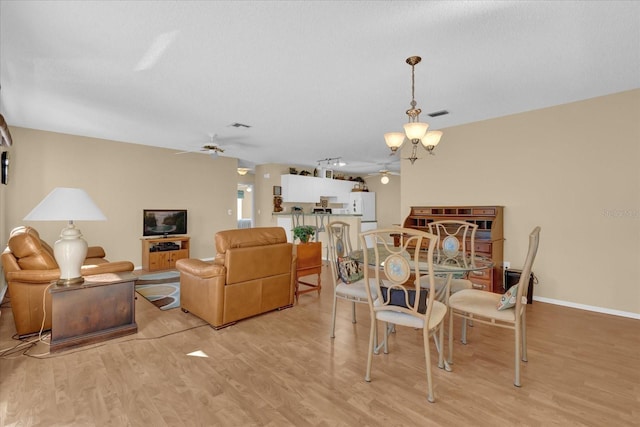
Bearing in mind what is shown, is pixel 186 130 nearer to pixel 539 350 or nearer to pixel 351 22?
pixel 351 22

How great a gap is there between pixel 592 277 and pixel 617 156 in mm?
1429

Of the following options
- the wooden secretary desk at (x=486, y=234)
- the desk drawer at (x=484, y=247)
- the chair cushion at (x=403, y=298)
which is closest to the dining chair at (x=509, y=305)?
the chair cushion at (x=403, y=298)

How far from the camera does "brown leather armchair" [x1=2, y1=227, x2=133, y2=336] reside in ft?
8.91

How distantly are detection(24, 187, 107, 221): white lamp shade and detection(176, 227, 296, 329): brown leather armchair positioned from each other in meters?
1.02

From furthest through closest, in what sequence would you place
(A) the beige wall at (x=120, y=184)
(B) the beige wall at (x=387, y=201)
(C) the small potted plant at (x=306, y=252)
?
(B) the beige wall at (x=387, y=201) → (A) the beige wall at (x=120, y=184) → (C) the small potted plant at (x=306, y=252)

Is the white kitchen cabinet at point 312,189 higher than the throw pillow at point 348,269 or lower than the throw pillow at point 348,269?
higher

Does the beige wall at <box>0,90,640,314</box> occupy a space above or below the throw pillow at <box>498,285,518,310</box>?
above

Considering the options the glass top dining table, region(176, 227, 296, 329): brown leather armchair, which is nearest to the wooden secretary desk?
the glass top dining table

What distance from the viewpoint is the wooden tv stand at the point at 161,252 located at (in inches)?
228

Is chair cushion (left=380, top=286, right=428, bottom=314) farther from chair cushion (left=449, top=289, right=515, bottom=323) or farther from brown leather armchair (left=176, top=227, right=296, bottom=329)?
brown leather armchair (left=176, top=227, right=296, bottom=329)

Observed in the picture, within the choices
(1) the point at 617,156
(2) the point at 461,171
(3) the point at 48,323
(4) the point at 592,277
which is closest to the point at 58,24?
(3) the point at 48,323

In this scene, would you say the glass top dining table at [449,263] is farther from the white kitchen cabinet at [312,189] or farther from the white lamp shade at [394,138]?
the white kitchen cabinet at [312,189]

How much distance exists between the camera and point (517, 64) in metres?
2.78

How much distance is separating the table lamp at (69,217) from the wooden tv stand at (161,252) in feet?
10.7
